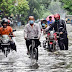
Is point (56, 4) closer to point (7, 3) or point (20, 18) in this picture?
point (20, 18)

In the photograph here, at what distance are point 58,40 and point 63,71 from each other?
640 centimetres

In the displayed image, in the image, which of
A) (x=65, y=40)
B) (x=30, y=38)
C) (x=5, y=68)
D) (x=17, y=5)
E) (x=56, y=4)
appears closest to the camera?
(x=5, y=68)

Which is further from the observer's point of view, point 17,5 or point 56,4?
point 56,4

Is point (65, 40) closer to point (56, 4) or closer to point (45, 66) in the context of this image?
point (45, 66)

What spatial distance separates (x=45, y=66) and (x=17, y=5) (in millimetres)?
54829

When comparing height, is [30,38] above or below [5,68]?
above

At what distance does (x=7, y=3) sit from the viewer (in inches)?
2168

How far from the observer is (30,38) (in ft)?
37.1

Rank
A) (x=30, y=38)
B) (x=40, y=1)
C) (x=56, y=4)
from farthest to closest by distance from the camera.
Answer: (x=56, y=4) < (x=40, y=1) < (x=30, y=38)

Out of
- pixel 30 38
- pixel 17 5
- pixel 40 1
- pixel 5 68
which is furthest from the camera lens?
pixel 40 1

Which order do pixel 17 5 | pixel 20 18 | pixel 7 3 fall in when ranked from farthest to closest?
1. pixel 20 18
2. pixel 17 5
3. pixel 7 3

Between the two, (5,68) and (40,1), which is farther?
(40,1)

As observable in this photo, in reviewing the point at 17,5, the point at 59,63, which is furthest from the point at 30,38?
the point at 17,5

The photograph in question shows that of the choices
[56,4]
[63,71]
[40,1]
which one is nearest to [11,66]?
[63,71]
